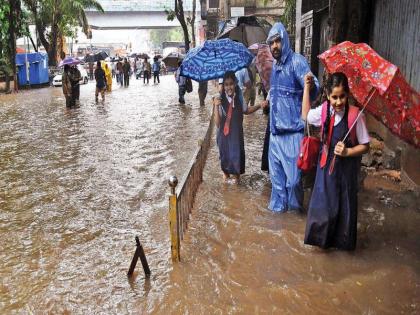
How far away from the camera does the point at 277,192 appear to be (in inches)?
217

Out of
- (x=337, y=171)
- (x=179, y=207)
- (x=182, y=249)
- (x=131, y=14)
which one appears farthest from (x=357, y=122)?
(x=131, y=14)

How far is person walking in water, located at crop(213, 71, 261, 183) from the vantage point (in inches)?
257

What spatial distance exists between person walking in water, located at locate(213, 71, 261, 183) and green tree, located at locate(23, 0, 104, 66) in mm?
27237

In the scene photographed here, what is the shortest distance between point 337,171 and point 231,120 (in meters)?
2.64

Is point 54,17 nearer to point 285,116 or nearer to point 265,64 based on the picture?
point 265,64

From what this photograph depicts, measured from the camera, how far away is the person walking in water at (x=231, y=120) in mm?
6516

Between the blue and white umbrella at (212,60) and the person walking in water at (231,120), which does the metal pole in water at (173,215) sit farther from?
the blue and white umbrella at (212,60)

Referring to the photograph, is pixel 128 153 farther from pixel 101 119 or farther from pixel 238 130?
pixel 101 119

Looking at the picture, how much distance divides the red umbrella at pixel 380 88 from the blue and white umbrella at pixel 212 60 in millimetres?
2597

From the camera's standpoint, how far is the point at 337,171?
4.13 metres

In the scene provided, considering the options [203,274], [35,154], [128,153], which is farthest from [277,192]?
[35,154]

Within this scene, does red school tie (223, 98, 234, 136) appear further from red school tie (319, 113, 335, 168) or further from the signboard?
the signboard

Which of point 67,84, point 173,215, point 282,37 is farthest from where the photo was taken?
point 67,84

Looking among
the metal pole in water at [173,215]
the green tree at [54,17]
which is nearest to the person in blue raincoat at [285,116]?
the metal pole in water at [173,215]
